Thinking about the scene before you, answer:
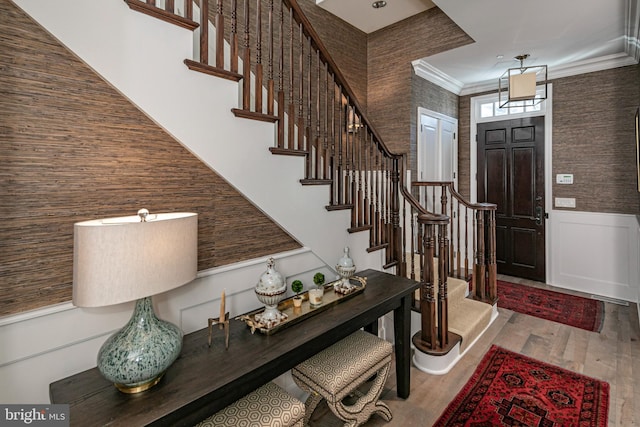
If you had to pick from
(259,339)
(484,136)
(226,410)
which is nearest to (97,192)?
(259,339)

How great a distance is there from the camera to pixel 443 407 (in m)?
2.02

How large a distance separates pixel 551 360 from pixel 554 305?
138cm

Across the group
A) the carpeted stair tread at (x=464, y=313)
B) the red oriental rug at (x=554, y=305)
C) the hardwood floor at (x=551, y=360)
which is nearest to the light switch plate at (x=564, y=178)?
the red oriental rug at (x=554, y=305)

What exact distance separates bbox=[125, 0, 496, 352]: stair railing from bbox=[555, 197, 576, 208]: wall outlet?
107 inches

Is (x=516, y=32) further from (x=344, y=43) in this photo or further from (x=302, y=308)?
(x=302, y=308)

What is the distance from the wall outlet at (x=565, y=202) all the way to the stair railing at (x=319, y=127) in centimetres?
271

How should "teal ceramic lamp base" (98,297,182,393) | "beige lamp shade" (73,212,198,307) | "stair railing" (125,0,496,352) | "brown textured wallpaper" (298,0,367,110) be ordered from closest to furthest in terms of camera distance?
"beige lamp shade" (73,212,198,307)
"teal ceramic lamp base" (98,297,182,393)
"stair railing" (125,0,496,352)
"brown textured wallpaper" (298,0,367,110)

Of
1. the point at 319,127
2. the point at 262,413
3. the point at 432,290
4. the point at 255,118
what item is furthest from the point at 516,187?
the point at 262,413

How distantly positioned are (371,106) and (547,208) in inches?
109

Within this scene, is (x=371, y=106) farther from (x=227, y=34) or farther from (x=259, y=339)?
(x=259, y=339)

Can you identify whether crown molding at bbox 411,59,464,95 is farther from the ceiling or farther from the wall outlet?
the wall outlet

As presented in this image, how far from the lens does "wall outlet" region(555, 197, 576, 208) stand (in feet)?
13.3

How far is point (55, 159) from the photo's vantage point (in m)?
1.16

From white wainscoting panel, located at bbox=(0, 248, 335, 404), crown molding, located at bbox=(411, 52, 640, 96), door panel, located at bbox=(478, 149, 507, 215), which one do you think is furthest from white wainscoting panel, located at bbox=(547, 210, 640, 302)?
white wainscoting panel, located at bbox=(0, 248, 335, 404)
